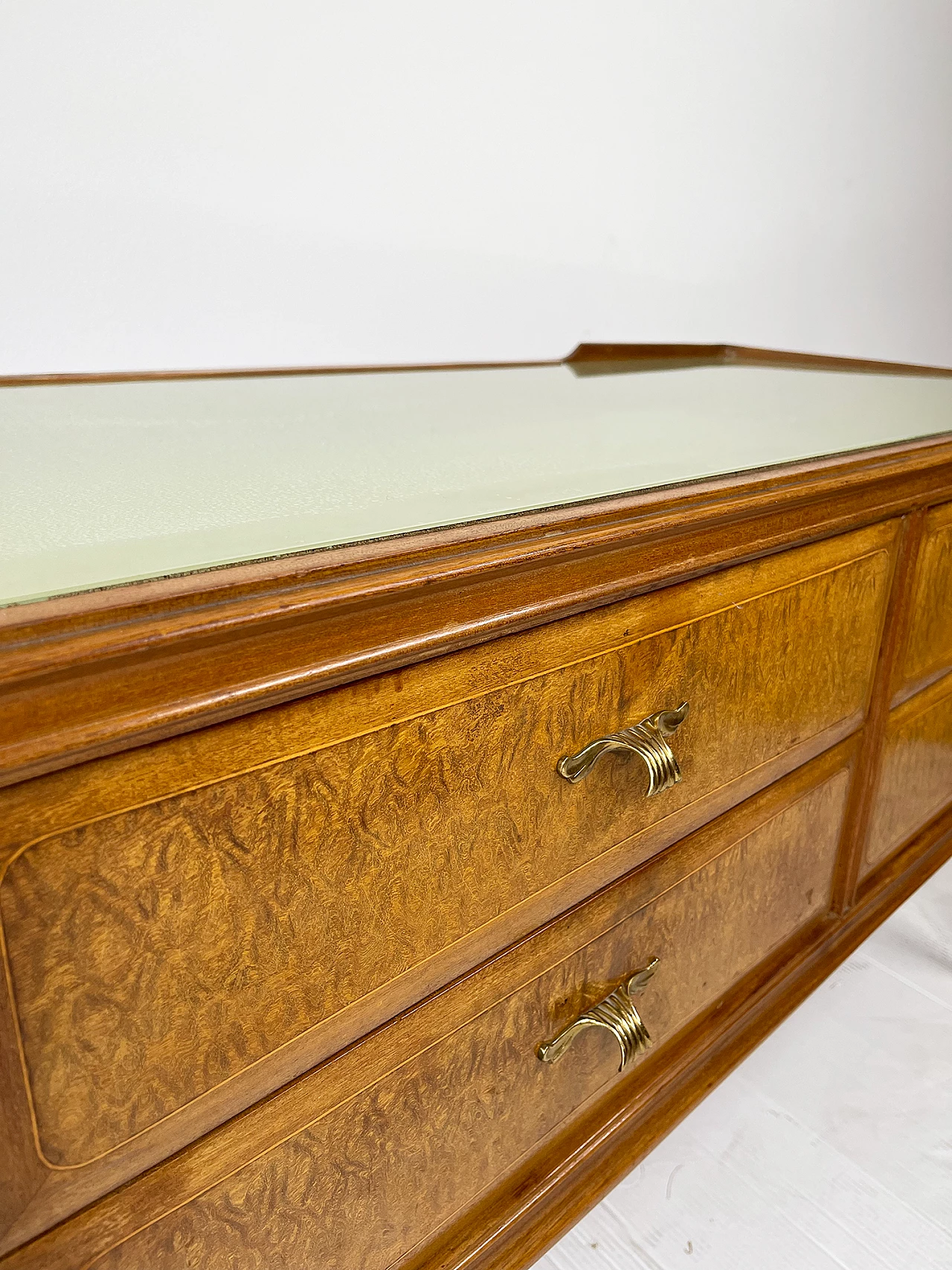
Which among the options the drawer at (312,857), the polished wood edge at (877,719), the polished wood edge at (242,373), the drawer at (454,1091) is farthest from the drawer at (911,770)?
the polished wood edge at (242,373)

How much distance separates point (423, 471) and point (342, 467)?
37 millimetres

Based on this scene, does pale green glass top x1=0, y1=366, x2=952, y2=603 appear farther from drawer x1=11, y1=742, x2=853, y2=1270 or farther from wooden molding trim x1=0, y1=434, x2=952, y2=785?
drawer x1=11, y1=742, x2=853, y2=1270

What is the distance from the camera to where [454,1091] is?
423 millimetres

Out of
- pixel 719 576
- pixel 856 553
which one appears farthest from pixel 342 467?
pixel 856 553

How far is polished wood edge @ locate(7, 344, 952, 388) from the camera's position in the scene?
669 mm

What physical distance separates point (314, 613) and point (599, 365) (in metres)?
0.70

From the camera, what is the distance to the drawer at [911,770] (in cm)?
70

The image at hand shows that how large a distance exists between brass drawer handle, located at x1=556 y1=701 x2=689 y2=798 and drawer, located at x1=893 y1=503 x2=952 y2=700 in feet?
0.91

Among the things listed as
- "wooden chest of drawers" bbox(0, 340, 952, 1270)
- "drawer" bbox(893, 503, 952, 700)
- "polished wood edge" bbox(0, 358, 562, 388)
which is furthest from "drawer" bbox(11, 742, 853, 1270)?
"polished wood edge" bbox(0, 358, 562, 388)

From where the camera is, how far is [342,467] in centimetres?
42

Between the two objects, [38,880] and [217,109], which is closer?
[38,880]

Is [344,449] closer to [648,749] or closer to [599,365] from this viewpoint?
[648,749]

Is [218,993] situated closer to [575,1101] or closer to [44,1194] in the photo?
[44,1194]

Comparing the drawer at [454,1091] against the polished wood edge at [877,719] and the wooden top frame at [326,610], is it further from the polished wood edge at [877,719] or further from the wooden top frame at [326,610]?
the wooden top frame at [326,610]
